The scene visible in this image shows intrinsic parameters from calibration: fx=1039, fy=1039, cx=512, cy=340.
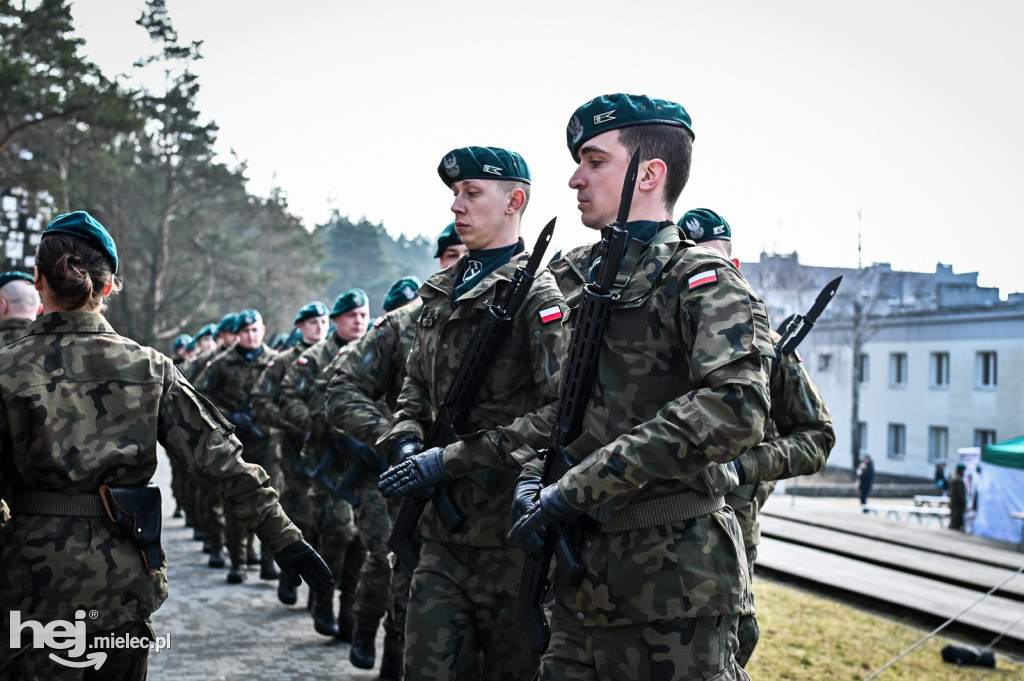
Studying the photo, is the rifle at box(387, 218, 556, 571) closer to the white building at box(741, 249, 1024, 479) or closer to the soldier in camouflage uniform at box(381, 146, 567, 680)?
the soldier in camouflage uniform at box(381, 146, 567, 680)

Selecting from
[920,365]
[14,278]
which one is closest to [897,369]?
[920,365]

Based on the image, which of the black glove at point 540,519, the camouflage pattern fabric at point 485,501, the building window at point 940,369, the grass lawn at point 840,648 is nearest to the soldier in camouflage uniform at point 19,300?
the camouflage pattern fabric at point 485,501

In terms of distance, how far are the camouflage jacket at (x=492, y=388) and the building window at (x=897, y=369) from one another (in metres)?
40.5

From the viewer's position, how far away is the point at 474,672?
162 inches

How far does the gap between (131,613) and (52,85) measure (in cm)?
2777

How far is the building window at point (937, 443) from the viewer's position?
40.0m

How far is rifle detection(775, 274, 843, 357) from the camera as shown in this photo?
562cm

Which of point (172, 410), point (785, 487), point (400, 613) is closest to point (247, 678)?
point (400, 613)

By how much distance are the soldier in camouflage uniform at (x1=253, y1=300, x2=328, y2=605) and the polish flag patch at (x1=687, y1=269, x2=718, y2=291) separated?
6625mm

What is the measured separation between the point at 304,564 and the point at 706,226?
3.12 m

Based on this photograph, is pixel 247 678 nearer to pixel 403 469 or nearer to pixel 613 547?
pixel 403 469

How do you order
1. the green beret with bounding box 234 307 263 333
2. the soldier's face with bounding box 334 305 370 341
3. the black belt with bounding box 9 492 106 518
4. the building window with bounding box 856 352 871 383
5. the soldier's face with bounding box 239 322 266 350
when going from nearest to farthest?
the black belt with bounding box 9 492 106 518 → the soldier's face with bounding box 334 305 370 341 → the soldier's face with bounding box 239 322 266 350 → the green beret with bounding box 234 307 263 333 → the building window with bounding box 856 352 871 383

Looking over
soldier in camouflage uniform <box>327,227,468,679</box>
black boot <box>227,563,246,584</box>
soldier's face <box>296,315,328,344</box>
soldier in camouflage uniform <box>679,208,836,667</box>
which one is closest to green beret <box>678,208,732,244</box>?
soldier in camouflage uniform <box>679,208,836,667</box>

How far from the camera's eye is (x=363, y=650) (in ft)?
22.8
